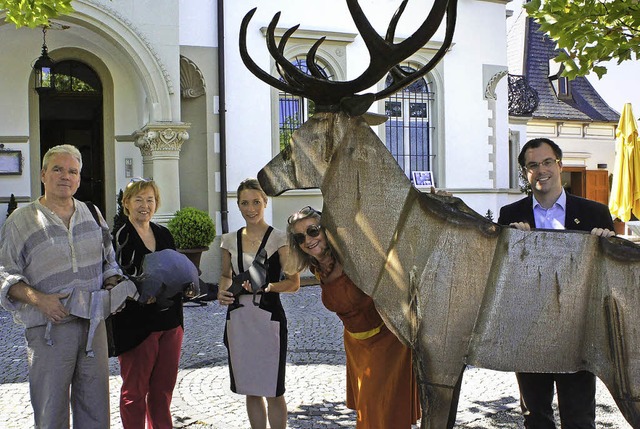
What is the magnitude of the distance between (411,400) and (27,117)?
35.0 feet

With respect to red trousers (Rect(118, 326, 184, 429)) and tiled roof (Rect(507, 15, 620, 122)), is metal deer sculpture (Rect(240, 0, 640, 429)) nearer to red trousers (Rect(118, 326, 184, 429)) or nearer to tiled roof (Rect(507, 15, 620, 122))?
red trousers (Rect(118, 326, 184, 429))

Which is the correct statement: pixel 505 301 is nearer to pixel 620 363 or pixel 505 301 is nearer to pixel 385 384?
pixel 620 363

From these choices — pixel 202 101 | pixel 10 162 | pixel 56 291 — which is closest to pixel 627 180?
pixel 202 101

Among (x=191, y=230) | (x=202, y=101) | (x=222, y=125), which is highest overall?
(x=202, y=101)

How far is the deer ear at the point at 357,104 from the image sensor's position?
2826 mm

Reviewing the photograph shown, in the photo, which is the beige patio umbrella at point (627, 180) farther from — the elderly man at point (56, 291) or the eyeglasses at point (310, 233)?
the elderly man at point (56, 291)

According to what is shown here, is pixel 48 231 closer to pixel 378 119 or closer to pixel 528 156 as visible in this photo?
pixel 378 119

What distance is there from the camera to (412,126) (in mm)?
14812

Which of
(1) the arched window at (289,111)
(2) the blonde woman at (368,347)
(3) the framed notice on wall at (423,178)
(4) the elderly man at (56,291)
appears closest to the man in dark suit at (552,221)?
(2) the blonde woman at (368,347)

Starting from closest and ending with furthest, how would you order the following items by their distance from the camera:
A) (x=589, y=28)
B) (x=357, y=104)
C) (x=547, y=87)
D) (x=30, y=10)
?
(x=357, y=104) → (x=589, y=28) → (x=30, y=10) → (x=547, y=87)

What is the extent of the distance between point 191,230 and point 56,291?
7.77 m

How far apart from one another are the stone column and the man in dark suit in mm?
8930

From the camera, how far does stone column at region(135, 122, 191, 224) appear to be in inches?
457

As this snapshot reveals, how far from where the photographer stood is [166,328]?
411cm
